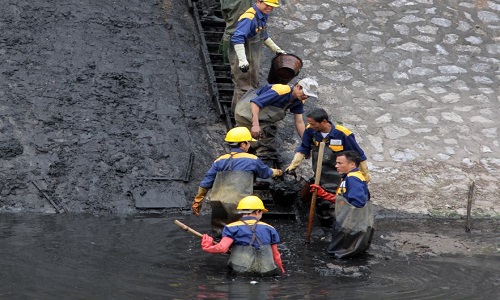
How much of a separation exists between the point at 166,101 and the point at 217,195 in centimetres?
296

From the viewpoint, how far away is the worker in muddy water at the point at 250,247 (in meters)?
9.17

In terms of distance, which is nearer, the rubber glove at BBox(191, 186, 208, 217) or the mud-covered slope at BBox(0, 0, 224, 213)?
the rubber glove at BBox(191, 186, 208, 217)

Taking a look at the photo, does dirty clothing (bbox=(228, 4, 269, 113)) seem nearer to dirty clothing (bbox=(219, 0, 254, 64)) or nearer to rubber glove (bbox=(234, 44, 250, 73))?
rubber glove (bbox=(234, 44, 250, 73))

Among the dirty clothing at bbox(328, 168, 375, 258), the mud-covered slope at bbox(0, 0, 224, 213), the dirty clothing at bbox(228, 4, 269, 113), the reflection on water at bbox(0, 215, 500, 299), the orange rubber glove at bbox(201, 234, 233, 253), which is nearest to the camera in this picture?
the reflection on water at bbox(0, 215, 500, 299)

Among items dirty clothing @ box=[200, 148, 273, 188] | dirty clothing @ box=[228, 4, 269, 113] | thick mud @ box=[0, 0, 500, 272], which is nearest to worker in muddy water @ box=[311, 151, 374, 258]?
thick mud @ box=[0, 0, 500, 272]

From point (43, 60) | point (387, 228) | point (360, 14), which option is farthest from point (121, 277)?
point (360, 14)

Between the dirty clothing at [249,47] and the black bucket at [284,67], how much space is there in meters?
0.25

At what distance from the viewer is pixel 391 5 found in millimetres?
15438

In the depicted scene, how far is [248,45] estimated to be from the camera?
12.3 meters

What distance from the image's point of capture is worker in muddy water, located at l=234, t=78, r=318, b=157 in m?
11.4

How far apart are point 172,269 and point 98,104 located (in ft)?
12.9

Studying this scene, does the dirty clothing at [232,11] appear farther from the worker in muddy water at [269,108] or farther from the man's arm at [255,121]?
the man's arm at [255,121]

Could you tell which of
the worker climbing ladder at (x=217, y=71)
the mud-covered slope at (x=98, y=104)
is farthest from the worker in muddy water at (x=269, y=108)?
the mud-covered slope at (x=98, y=104)

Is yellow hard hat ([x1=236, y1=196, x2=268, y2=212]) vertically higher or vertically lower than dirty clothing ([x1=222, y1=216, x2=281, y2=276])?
higher
